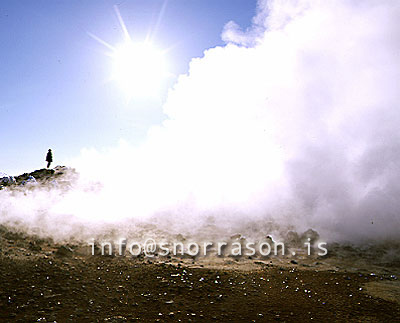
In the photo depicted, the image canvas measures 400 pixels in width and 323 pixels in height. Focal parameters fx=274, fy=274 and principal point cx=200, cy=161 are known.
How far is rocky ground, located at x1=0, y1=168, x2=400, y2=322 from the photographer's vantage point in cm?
536

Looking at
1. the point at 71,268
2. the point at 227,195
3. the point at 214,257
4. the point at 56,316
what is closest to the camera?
the point at 56,316

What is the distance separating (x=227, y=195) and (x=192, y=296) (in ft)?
Result: 32.2

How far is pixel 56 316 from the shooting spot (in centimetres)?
505

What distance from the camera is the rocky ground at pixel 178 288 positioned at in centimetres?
536

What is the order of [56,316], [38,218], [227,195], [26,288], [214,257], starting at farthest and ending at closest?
1. [227,195]
2. [38,218]
3. [214,257]
4. [26,288]
5. [56,316]

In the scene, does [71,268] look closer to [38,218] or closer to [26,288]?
[26,288]

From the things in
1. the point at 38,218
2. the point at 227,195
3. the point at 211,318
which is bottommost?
the point at 211,318

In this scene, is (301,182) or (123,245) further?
(301,182)

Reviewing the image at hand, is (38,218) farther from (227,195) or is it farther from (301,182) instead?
(301,182)

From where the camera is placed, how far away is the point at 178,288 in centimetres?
644

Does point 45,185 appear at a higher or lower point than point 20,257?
higher

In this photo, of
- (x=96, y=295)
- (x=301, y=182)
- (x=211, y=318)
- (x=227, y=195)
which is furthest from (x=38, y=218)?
(x=301, y=182)

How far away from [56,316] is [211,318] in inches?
113

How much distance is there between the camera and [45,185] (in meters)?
16.7
